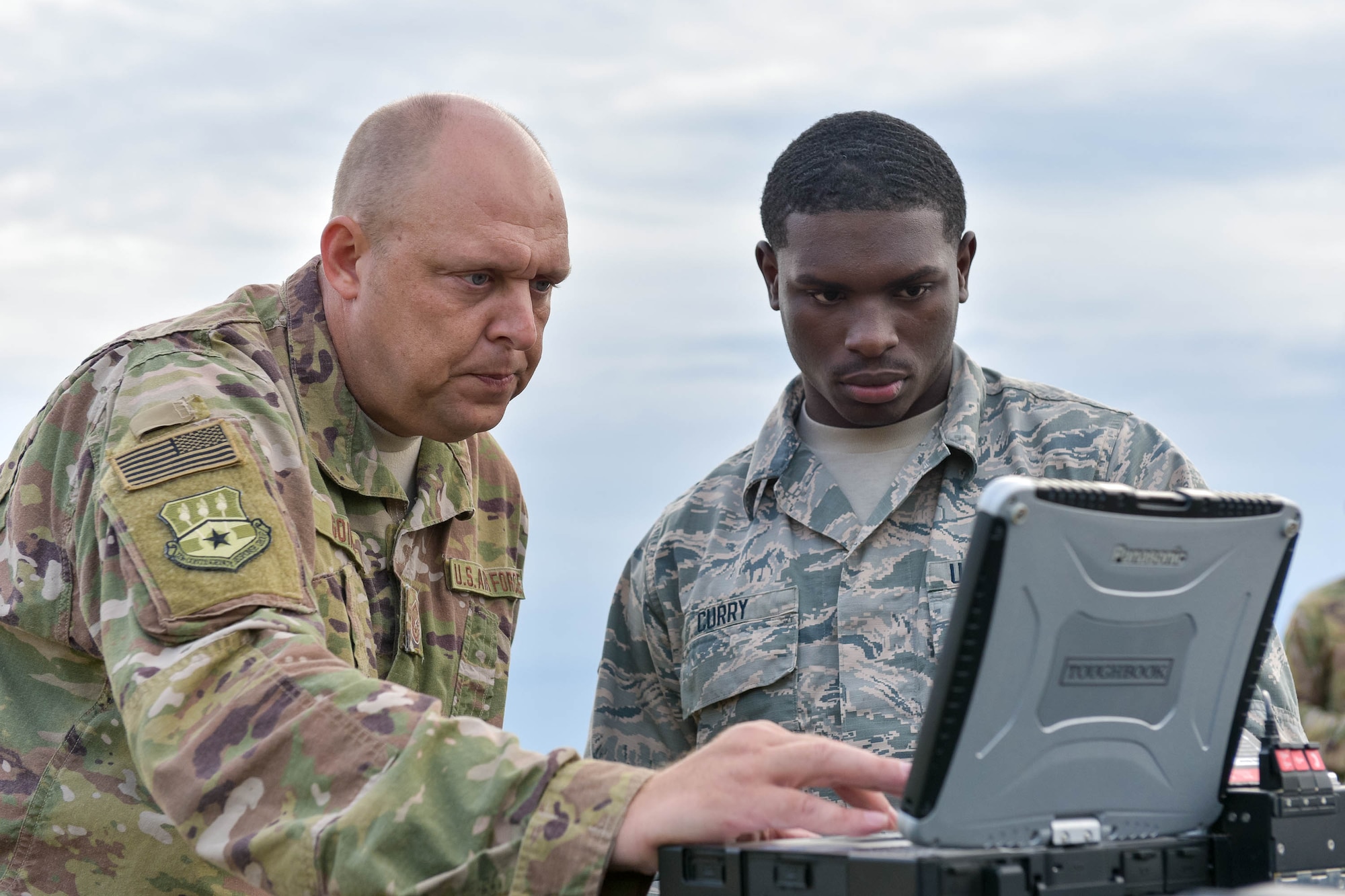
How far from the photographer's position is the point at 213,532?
2.22 meters

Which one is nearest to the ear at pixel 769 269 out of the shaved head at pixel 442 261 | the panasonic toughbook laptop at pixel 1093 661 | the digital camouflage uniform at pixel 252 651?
the shaved head at pixel 442 261

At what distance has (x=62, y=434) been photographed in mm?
2846

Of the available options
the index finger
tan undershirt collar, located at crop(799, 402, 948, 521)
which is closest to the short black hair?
tan undershirt collar, located at crop(799, 402, 948, 521)

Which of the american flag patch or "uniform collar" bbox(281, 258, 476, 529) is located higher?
A: "uniform collar" bbox(281, 258, 476, 529)

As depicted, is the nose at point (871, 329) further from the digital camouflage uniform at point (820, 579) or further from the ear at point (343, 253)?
the ear at point (343, 253)

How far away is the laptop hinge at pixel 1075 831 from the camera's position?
5.70 feet

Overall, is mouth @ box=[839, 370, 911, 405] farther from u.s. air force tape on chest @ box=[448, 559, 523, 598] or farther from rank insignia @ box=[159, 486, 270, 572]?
rank insignia @ box=[159, 486, 270, 572]

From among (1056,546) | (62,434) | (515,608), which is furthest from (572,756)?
(515,608)

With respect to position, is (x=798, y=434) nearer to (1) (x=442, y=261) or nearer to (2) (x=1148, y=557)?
(1) (x=442, y=261)

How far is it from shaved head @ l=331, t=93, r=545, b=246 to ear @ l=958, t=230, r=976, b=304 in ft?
4.02

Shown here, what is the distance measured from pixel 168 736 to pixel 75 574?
0.83 m

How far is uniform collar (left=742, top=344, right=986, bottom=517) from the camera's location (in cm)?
356

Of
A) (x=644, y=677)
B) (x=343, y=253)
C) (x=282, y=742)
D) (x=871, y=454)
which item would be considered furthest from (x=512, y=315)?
(x=282, y=742)

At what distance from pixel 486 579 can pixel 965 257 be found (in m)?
1.61
